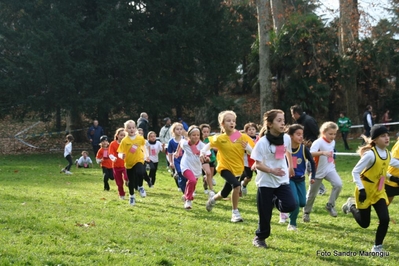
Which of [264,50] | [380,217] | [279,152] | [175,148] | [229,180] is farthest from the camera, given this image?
[264,50]

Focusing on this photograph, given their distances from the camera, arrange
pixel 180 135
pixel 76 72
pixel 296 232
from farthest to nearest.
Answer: pixel 76 72 < pixel 180 135 < pixel 296 232

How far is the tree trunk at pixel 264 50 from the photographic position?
3082 cm

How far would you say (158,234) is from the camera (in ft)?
29.0

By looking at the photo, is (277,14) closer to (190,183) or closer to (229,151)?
(190,183)

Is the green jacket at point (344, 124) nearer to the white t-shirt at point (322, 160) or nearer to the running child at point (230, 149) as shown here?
the white t-shirt at point (322, 160)

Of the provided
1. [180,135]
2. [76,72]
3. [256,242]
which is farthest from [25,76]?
[256,242]

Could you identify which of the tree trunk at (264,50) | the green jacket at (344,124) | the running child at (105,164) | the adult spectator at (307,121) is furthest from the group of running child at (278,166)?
the tree trunk at (264,50)

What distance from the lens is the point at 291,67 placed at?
34.2 metres

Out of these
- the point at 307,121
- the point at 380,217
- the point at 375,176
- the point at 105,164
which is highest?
the point at 307,121

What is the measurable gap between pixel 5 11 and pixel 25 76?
17.6 feet

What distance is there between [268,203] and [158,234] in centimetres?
185

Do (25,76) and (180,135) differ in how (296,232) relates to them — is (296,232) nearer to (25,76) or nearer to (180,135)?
(180,135)

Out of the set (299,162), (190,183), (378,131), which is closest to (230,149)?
(299,162)

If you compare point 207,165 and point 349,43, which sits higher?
point 349,43
